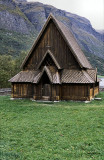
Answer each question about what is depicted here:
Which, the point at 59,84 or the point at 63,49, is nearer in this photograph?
the point at 59,84

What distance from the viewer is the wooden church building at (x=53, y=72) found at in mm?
26078

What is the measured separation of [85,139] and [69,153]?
2.18m

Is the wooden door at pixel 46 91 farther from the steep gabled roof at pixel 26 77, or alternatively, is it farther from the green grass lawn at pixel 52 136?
the green grass lawn at pixel 52 136

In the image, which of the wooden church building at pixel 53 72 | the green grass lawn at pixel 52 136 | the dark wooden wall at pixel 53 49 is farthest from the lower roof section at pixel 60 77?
the green grass lawn at pixel 52 136

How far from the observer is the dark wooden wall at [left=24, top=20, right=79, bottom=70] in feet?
90.2

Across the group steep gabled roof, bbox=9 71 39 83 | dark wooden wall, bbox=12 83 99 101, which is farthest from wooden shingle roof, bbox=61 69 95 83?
steep gabled roof, bbox=9 71 39 83

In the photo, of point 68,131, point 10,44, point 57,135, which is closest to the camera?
point 57,135

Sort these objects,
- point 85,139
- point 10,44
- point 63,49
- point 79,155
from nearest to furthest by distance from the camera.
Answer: point 79,155 → point 85,139 → point 63,49 → point 10,44

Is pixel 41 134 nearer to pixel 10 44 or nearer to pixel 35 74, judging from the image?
pixel 35 74

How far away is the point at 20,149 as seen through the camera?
1006cm

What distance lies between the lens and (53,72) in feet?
89.0

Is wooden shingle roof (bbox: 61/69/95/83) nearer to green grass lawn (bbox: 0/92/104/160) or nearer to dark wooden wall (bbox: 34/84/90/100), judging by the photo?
dark wooden wall (bbox: 34/84/90/100)

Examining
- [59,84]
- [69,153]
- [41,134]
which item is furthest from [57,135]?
[59,84]

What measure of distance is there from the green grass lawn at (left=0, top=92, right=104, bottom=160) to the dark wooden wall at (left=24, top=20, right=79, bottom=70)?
10.8 metres
